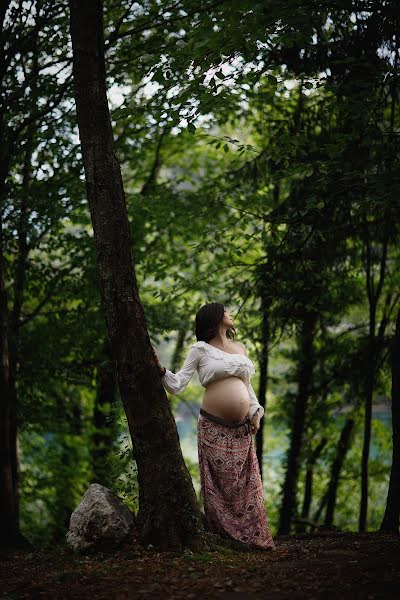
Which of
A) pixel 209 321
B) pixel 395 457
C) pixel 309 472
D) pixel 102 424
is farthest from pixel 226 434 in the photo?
pixel 309 472

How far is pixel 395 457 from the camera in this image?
21.6 feet

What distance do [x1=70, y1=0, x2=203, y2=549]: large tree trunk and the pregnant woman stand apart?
569mm

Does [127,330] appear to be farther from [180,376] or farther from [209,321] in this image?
[209,321]

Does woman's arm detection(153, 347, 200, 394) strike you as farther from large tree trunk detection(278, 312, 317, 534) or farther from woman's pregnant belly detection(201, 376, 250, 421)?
large tree trunk detection(278, 312, 317, 534)

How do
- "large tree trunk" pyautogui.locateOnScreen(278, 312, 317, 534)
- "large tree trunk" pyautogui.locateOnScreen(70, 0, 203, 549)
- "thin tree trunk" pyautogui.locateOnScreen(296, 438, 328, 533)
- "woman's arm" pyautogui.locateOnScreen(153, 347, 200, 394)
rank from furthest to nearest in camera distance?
"thin tree trunk" pyautogui.locateOnScreen(296, 438, 328, 533)
"large tree trunk" pyautogui.locateOnScreen(278, 312, 317, 534)
"woman's arm" pyautogui.locateOnScreen(153, 347, 200, 394)
"large tree trunk" pyautogui.locateOnScreen(70, 0, 203, 549)

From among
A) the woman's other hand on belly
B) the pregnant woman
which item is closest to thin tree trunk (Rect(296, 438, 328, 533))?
the pregnant woman

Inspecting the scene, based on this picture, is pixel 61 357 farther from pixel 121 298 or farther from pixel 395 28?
pixel 395 28

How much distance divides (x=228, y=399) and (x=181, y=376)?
53 cm

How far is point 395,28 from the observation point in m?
6.56

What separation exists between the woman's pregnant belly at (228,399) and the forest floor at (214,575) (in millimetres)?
1168

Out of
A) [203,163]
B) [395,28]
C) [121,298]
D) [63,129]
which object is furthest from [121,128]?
[121,298]

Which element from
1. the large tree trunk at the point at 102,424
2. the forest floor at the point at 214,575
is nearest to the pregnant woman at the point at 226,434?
the forest floor at the point at 214,575

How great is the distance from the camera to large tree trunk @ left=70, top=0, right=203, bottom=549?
4.97 m

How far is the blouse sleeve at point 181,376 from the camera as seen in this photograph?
5227 mm
